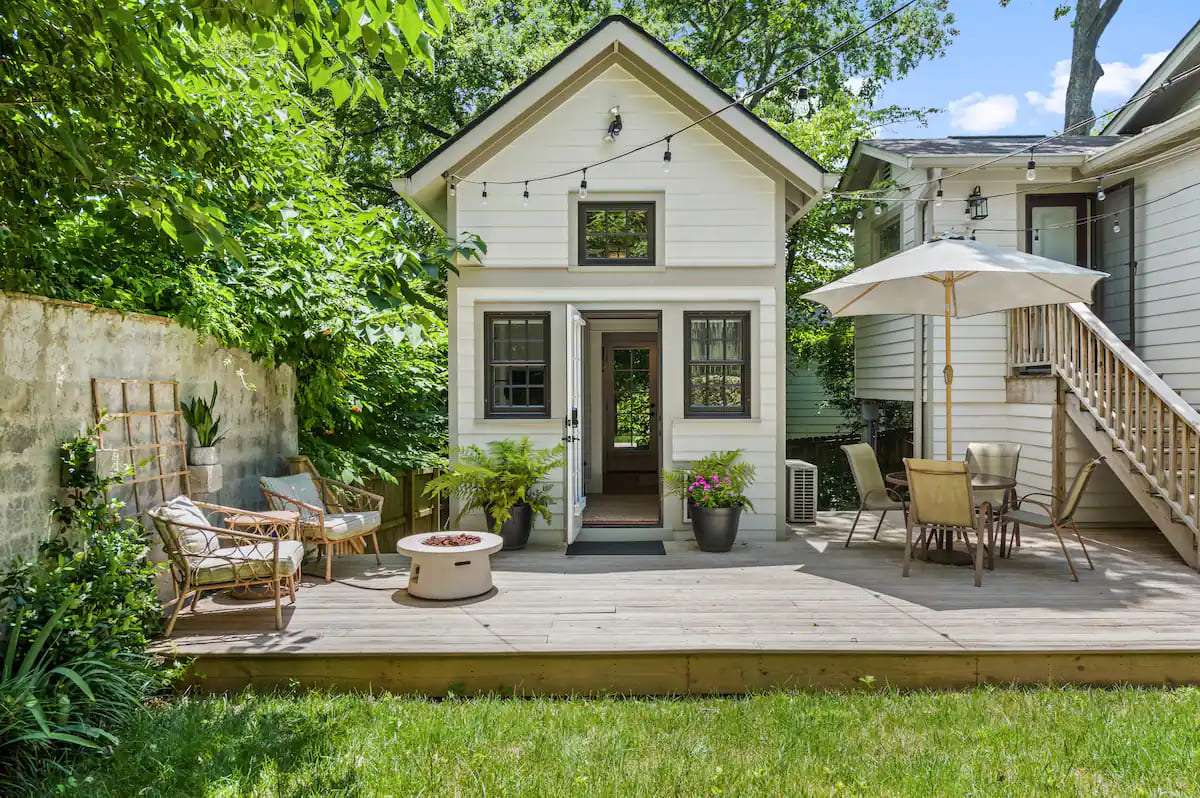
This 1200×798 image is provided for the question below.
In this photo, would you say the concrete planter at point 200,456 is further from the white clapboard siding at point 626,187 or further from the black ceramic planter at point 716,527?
the black ceramic planter at point 716,527

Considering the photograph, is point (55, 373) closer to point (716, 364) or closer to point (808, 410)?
point (716, 364)

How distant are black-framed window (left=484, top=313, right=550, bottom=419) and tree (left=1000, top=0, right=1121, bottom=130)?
13703 mm

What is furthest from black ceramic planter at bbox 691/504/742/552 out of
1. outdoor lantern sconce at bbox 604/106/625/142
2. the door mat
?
outdoor lantern sconce at bbox 604/106/625/142

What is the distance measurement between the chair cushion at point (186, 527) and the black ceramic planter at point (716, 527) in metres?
3.82

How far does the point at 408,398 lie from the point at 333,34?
6819 mm

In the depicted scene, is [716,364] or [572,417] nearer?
[572,417]

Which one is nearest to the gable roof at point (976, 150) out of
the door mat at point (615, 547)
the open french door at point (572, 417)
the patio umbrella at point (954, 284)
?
the patio umbrella at point (954, 284)

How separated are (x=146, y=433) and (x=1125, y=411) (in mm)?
7681

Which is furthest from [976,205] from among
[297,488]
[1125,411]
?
[297,488]

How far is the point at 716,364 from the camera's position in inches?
277

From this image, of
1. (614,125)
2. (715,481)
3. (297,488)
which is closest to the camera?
(297,488)

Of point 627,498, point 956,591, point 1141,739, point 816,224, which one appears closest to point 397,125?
point 816,224

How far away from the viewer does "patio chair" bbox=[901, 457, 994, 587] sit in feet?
16.8

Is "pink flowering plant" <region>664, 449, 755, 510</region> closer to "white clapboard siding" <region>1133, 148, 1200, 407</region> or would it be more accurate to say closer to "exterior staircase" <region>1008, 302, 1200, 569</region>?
"exterior staircase" <region>1008, 302, 1200, 569</region>
